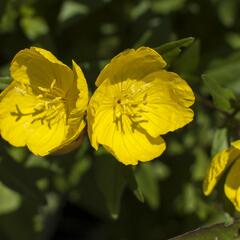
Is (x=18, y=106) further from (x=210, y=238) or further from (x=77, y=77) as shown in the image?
(x=210, y=238)

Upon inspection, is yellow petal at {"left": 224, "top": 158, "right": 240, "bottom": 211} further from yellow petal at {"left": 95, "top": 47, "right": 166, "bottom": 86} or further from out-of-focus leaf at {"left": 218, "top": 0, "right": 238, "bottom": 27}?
out-of-focus leaf at {"left": 218, "top": 0, "right": 238, "bottom": 27}

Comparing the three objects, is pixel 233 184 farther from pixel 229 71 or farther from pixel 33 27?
pixel 33 27

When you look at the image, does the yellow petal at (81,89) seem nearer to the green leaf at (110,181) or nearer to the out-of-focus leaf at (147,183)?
the green leaf at (110,181)

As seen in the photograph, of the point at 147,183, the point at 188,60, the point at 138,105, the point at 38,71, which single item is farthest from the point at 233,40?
the point at 38,71

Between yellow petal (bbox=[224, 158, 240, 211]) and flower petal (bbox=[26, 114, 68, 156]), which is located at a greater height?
flower petal (bbox=[26, 114, 68, 156])

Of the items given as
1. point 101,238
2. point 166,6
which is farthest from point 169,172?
point 166,6

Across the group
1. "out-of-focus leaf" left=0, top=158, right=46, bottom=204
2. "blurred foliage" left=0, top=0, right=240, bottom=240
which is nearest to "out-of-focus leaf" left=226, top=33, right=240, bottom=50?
"blurred foliage" left=0, top=0, right=240, bottom=240
